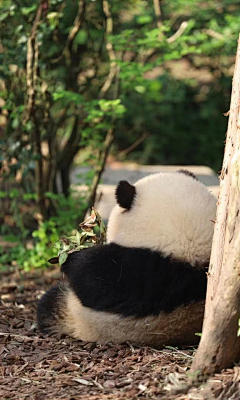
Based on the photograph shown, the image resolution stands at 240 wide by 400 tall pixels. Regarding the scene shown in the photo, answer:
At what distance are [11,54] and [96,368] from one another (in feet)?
9.69

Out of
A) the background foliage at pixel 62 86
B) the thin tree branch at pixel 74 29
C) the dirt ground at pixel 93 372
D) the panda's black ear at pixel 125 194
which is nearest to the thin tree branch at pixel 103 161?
the background foliage at pixel 62 86

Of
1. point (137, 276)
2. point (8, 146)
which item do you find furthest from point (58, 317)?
point (8, 146)

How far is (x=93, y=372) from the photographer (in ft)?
10.3

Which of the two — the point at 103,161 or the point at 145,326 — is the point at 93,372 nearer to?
the point at 145,326

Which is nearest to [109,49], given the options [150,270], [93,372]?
[150,270]

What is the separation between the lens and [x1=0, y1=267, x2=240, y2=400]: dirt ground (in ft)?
9.26

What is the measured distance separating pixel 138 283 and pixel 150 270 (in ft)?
0.33

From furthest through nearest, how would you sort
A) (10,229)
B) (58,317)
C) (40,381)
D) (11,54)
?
1. (10,229)
2. (11,54)
3. (58,317)
4. (40,381)

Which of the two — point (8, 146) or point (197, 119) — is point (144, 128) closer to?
point (197, 119)

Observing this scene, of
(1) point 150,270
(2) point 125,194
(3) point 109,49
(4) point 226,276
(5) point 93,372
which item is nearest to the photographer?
(4) point 226,276

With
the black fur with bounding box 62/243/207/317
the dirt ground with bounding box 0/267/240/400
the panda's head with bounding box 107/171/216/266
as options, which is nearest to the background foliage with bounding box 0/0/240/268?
the panda's head with bounding box 107/171/216/266

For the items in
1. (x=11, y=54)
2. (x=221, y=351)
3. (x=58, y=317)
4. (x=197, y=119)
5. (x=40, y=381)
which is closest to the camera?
(x=221, y=351)

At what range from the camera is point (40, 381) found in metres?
3.09

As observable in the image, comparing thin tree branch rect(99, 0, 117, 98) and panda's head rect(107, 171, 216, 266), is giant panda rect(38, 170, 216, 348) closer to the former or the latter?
panda's head rect(107, 171, 216, 266)
